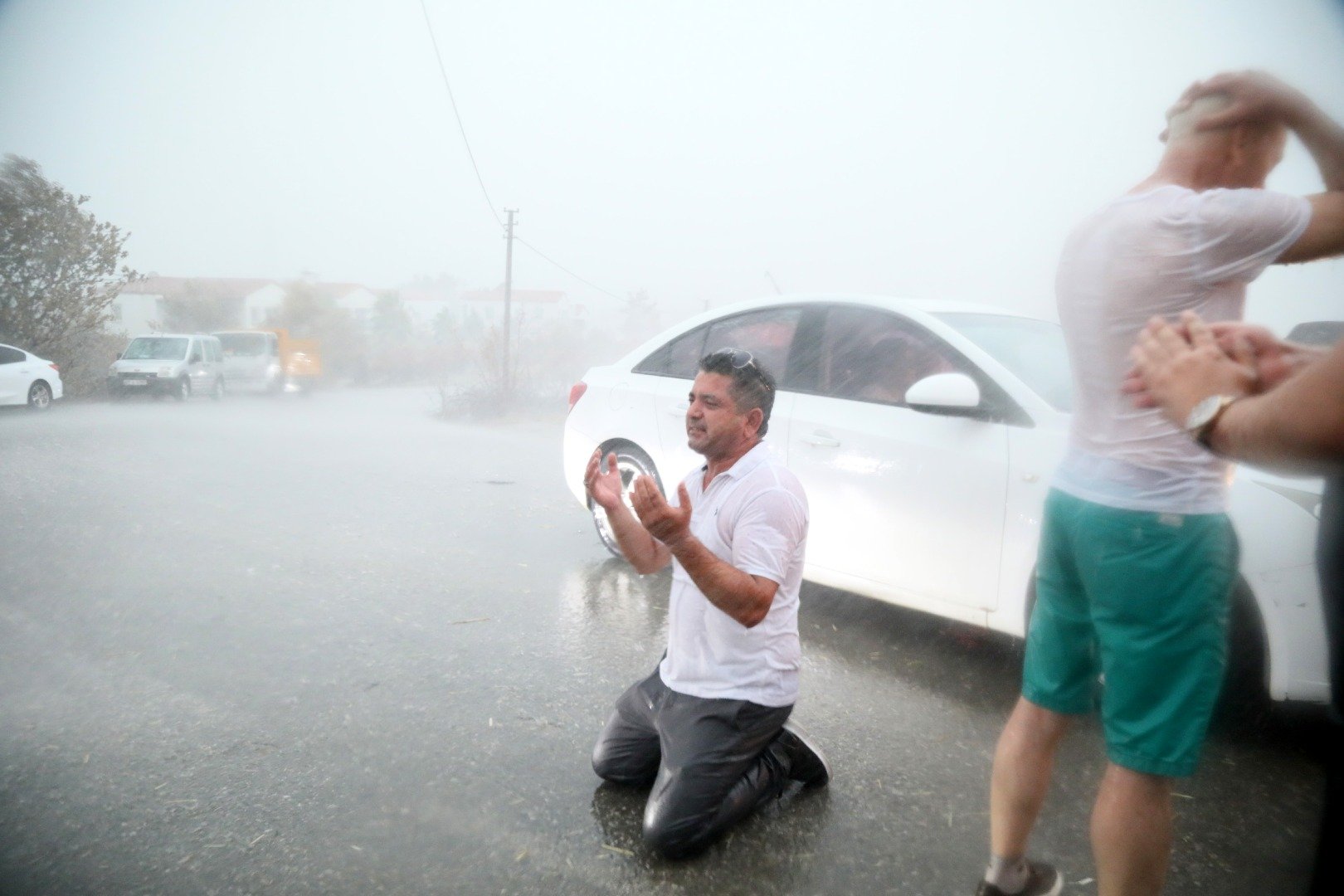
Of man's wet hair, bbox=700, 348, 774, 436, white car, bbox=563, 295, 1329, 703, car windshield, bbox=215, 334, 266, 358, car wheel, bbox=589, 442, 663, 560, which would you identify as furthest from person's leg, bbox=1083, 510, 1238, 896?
car windshield, bbox=215, 334, 266, 358

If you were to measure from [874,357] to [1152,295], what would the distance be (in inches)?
89.3

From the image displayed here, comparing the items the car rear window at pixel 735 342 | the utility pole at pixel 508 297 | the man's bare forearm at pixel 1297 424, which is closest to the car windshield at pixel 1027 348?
the car rear window at pixel 735 342

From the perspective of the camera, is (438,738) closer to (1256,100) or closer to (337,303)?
(1256,100)

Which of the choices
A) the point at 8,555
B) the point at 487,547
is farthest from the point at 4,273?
the point at 487,547

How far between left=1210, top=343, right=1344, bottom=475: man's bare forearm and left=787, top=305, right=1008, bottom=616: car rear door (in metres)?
2.10

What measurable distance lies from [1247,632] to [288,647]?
3846mm

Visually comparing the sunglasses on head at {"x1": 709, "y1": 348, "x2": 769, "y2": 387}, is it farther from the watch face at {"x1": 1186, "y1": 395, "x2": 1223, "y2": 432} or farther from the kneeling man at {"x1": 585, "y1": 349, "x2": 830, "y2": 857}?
the watch face at {"x1": 1186, "y1": 395, "x2": 1223, "y2": 432}

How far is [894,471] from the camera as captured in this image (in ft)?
11.5

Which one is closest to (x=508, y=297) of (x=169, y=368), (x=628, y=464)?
(x=169, y=368)

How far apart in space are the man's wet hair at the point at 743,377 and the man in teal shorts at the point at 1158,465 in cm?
88

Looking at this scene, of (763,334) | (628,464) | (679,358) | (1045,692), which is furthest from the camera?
(628,464)

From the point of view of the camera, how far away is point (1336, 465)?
0.96 m

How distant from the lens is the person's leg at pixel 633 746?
99.3 inches

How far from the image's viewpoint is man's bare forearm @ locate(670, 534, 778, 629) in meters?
2.00
